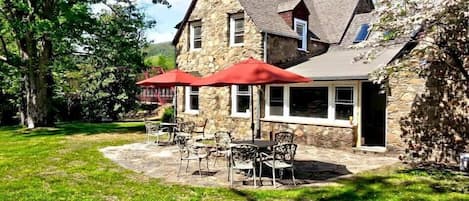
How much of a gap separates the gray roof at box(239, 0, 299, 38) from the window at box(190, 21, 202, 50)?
10.1 feet

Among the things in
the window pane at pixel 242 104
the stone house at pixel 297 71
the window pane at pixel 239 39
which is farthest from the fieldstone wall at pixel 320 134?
the window pane at pixel 239 39

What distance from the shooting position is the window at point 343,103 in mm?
14055

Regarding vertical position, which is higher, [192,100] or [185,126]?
A: [192,100]

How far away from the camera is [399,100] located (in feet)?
40.3

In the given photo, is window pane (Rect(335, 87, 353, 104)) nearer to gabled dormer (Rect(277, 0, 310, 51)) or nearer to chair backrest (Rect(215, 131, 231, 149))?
gabled dormer (Rect(277, 0, 310, 51))

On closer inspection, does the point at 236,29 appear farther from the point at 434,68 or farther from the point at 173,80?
the point at 434,68

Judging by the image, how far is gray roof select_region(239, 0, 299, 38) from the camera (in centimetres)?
1672

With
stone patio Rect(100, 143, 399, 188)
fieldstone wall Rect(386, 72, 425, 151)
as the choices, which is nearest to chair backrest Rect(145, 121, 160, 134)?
stone patio Rect(100, 143, 399, 188)

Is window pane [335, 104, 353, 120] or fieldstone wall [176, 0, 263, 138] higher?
fieldstone wall [176, 0, 263, 138]

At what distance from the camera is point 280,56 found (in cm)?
1722

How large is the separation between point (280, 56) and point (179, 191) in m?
10.5

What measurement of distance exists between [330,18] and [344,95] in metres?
8.35

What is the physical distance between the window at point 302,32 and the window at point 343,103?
474 centimetres

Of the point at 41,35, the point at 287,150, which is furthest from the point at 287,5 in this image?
the point at 41,35
